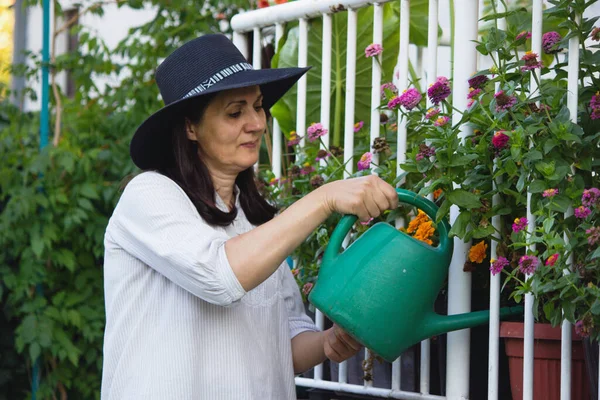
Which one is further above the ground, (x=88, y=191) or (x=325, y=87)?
(x=325, y=87)

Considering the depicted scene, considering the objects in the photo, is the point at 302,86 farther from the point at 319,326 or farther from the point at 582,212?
the point at 582,212

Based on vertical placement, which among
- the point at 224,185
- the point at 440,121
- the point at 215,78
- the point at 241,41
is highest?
the point at 241,41

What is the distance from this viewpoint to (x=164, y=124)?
1.90 metres

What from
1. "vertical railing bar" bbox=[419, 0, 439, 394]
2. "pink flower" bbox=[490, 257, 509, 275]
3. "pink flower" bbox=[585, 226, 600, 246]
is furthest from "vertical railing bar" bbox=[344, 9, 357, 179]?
"pink flower" bbox=[585, 226, 600, 246]

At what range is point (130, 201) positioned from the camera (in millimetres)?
1776

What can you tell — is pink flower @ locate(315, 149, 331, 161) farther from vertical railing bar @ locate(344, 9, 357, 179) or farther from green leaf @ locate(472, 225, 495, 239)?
green leaf @ locate(472, 225, 495, 239)

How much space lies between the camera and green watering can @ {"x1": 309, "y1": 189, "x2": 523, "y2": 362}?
1.66 metres

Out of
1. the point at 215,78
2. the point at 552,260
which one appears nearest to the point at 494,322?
the point at 552,260

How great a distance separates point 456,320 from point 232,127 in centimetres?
60

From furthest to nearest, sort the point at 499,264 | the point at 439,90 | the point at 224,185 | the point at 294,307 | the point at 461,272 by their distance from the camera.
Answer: the point at 294,307, the point at 224,185, the point at 461,272, the point at 439,90, the point at 499,264

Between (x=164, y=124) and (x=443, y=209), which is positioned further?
(x=164, y=124)

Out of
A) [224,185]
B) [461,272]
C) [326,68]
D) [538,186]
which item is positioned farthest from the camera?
[326,68]

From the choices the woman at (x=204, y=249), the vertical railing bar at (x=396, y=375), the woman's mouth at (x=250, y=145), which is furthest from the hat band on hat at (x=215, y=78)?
the vertical railing bar at (x=396, y=375)

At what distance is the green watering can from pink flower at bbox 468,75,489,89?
0.77ft
